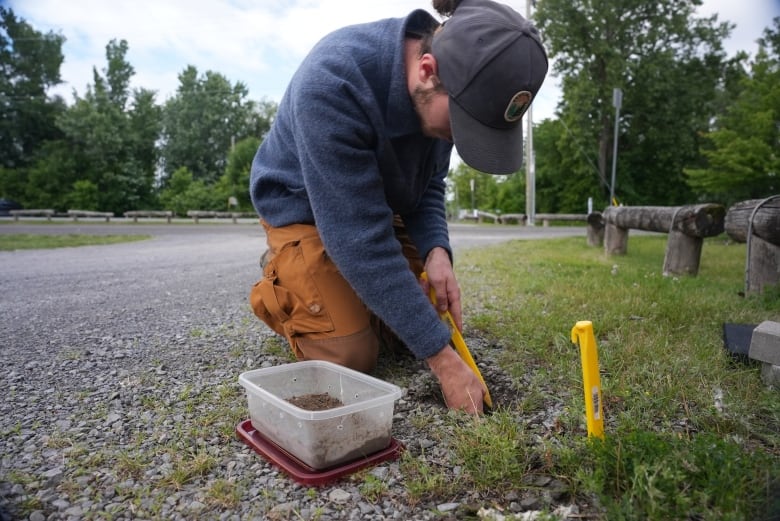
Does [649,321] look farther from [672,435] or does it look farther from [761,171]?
[761,171]

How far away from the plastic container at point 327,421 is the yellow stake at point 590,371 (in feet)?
1.79

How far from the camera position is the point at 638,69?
78.3 ft

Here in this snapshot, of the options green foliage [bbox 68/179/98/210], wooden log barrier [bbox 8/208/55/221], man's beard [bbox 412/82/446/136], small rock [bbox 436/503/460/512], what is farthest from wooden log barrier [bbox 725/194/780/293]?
green foliage [bbox 68/179/98/210]

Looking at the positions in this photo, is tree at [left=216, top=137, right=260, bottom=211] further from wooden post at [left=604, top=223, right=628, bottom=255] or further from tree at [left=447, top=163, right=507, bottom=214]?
wooden post at [left=604, top=223, right=628, bottom=255]

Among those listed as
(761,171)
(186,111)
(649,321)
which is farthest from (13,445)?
(186,111)

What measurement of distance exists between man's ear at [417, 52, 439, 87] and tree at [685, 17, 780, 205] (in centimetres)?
913

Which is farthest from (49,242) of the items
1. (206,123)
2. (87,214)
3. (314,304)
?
(206,123)

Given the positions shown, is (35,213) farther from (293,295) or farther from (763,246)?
(763,246)

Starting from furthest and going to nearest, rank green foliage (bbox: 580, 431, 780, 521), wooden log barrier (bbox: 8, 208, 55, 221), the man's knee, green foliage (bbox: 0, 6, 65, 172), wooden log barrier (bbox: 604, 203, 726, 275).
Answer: wooden log barrier (bbox: 8, 208, 55, 221) → green foliage (bbox: 0, 6, 65, 172) → wooden log barrier (bbox: 604, 203, 726, 275) → the man's knee → green foliage (bbox: 580, 431, 780, 521)

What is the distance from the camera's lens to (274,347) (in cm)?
275

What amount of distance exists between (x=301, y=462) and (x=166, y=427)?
57 centimetres

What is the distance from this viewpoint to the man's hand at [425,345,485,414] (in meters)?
1.81

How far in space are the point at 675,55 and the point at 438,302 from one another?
90.7 ft

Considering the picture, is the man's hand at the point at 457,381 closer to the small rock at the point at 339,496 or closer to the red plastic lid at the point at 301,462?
the red plastic lid at the point at 301,462
